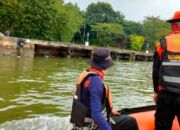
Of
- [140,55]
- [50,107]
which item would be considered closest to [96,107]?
[50,107]

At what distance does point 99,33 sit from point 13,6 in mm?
29779

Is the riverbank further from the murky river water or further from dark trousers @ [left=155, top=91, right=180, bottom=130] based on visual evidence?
dark trousers @ [left=155, top=91, right=180, bottom=130]

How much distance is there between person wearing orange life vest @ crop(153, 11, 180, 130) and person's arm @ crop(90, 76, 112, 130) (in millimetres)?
631

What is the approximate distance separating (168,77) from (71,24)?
50446mm

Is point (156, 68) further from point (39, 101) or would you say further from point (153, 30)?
point (153, 30)

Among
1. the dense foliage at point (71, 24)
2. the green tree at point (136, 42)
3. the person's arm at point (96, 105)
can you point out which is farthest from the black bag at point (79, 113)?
the green tree at point (136, 42)

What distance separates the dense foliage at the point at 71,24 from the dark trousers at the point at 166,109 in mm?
34765

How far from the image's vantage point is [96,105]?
15.7 feet

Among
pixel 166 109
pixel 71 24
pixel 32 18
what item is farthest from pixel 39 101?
pixel 71 24

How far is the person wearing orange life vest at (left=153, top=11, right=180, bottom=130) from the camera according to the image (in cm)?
475

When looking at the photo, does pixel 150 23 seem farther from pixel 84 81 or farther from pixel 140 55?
pixel 84 81

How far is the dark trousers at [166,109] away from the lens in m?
4.77

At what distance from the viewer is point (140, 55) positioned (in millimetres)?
56750

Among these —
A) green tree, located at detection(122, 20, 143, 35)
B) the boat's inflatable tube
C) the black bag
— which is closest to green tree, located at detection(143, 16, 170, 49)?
green tree, located at detection(122, 20, 143, 35)
